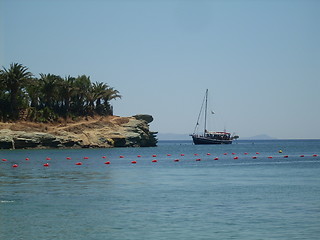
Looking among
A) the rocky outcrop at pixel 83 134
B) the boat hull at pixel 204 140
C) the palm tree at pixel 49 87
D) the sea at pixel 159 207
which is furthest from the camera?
the boat hull at pixel 204 140

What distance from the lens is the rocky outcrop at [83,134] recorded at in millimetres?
107188

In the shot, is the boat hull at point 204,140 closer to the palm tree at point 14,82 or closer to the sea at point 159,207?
the palm tree at point 14,82

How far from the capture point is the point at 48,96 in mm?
120438

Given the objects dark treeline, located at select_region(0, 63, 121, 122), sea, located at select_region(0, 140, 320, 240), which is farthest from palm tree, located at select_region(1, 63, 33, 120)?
sea, located at select_region(0, 140, 320, 240)

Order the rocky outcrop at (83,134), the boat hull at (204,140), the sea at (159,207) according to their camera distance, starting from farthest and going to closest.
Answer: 1. the boat hull at (204,140)
2. the rocky outcrop at (83,134)
3. the sea at (159,207)

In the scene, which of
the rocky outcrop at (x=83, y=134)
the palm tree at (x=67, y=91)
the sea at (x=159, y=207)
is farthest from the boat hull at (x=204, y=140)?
the sea at (x=159, y=207)

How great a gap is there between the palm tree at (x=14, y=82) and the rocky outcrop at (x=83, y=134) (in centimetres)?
455

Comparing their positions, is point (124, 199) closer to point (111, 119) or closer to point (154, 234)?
point (154, 234)

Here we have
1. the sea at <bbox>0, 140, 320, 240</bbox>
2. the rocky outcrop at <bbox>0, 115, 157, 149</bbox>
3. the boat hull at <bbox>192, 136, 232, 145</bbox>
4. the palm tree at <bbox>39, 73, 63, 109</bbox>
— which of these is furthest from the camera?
the boat hull at <bbox>192, 136, 232, 145</bbox>

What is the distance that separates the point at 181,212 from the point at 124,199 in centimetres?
656

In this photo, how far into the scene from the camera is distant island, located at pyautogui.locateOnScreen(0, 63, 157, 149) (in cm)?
10944

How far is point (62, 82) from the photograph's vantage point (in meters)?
123

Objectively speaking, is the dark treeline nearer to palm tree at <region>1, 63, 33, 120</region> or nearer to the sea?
palm tree at <region>1, 63, 33, 120</region>

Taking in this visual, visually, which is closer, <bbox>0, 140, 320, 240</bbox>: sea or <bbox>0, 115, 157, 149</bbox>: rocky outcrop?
<bbox>0, 140, 320, 240</bbox>: sea
